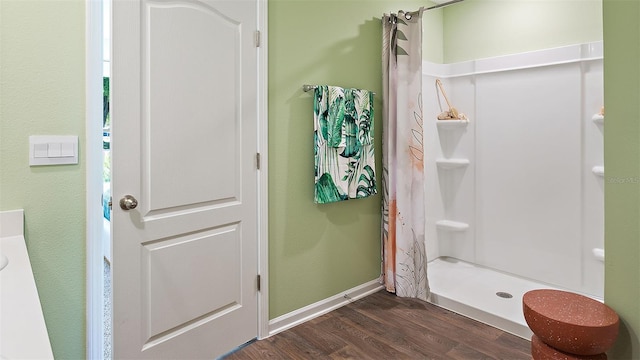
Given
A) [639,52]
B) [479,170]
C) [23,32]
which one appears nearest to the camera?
[639,52]

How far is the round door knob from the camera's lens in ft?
5.49

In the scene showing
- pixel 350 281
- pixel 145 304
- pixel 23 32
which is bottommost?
pixel 350 281

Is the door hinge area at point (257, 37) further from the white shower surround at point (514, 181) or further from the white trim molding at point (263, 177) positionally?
the white shower surround at point (514, 181)

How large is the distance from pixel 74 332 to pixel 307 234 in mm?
1361

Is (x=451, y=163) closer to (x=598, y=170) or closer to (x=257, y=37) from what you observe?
(x=598, y=170)

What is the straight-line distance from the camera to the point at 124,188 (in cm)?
168

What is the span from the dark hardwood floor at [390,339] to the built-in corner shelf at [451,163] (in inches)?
55.4

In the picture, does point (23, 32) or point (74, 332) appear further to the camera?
point (74, 332)

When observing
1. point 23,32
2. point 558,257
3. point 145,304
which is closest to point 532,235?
point 558,257

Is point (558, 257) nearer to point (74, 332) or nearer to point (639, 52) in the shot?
point (639, 52)

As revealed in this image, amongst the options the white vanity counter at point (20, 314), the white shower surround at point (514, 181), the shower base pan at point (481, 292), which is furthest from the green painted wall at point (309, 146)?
the white vanity counter at point (20, 314)

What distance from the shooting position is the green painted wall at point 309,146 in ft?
7.60

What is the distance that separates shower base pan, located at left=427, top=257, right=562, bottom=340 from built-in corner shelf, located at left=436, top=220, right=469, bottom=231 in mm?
336

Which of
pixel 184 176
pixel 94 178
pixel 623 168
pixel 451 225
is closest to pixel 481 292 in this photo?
pixel 451 225
